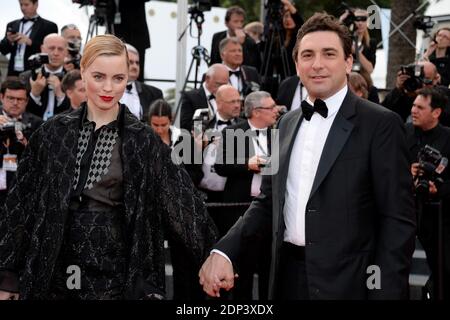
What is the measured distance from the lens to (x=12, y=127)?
22.8 ft

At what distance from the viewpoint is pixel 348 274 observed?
11.7ft

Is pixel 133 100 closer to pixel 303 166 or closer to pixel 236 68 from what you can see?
pixel 236 68

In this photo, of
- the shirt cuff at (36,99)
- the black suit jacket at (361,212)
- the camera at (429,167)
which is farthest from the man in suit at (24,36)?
the black suit jacket at (361,212)

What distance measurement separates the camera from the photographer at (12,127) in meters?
6.99

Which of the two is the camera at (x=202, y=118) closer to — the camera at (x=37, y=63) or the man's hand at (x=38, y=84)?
the man's hand at (x=38, y=84)

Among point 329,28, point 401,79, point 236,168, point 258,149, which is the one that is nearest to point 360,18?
point 401,79

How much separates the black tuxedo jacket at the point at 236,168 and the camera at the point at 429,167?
1.33 m

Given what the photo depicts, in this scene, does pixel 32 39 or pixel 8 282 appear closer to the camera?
pixel 8 282

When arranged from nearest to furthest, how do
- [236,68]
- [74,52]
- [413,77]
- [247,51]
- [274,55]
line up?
[413,77], [74,52], [236,68], [274,55], [247,51]

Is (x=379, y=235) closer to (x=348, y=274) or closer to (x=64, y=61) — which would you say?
(x=348, y=274)

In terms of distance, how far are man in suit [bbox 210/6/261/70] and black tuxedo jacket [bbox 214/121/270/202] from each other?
294 cm

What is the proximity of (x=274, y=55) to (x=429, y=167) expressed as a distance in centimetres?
343

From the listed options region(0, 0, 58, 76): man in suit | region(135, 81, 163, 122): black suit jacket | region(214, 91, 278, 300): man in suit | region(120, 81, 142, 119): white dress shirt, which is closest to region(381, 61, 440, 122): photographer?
region(214, 91, 278, 300): man in suit
